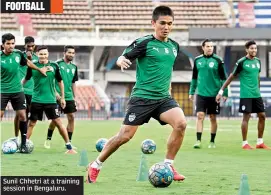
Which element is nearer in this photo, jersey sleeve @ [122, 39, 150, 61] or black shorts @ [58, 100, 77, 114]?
jersey sleeve @ [122, 39, 150, 61]

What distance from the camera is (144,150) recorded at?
1509 cm

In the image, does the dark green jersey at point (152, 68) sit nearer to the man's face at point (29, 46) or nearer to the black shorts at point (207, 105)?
the man's face at point (29, 46)

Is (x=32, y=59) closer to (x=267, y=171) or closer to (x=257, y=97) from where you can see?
(x=257, y=97)

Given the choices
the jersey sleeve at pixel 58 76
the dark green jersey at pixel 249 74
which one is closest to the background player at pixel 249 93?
the dark green jersey at pixel 249 74

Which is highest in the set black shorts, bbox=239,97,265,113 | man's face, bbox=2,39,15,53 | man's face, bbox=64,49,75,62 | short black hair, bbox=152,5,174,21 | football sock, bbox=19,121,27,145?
short black hair, bbox=152,5,174,21

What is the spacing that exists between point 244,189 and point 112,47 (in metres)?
41.0

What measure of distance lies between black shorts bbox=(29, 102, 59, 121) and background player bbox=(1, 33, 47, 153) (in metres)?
0.64

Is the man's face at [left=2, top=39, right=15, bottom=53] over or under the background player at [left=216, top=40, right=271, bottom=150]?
over

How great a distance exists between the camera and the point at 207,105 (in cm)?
1722

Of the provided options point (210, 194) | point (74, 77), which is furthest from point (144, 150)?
point (210, 194)

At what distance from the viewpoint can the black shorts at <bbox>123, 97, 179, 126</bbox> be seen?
9.91 meters

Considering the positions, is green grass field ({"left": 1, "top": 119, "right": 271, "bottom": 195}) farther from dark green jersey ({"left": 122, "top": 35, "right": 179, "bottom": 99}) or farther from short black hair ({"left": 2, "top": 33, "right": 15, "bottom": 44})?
short black hair ({"left": 2, "top": 33, "right": 15, "bottom": 44})

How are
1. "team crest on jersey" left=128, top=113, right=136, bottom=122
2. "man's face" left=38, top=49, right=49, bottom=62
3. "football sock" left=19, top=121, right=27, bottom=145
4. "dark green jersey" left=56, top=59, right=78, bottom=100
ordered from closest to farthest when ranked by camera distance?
1. "team crest on jersey" left=128, top=113, right=136, bottom=122
2. "football sock" left=19, top=121, right=27, bottom=145
3. "man's face" left=38, top=49, right=49, bottom=62
4. "dark green jersey" left=56, top=59, right=78, bottom=100

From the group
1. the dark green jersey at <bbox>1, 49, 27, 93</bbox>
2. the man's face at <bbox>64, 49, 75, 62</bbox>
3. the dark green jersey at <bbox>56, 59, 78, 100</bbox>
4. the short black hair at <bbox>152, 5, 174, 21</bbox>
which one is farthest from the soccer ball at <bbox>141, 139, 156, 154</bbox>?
the short black hair at <bbox>152, 5, 174, 21</bbox>
